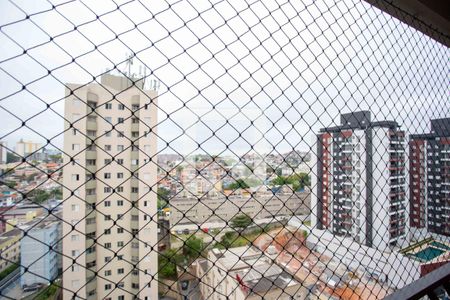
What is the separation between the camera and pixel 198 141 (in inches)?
22.7

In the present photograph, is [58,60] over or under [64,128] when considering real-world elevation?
over

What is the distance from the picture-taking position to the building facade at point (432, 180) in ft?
6.17

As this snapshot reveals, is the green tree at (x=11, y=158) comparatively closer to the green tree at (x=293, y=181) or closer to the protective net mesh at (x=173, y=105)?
the protective net mesh at (x=173, y=105)

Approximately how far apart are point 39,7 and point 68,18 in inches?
1.7

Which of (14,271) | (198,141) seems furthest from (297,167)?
(14,271)

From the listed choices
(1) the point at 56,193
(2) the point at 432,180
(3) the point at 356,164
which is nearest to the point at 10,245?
(1) the point at 56,193

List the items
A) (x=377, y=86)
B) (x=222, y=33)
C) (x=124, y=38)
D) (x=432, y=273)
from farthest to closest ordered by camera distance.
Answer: (x=377, y=86) → (x=432, y=273) → (x=222, y=33) → (x=124, y=38)

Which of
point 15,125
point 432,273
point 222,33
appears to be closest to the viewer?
point 15,125

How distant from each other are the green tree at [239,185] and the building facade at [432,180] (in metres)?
1.27

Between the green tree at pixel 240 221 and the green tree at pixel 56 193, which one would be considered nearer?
the green tree at pixel 56 193

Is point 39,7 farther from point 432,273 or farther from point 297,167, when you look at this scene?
point 432,273

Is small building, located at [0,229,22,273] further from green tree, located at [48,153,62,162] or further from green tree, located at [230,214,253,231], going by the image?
green tree, located at [230,214,253,231]

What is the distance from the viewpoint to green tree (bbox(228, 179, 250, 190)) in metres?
0.83

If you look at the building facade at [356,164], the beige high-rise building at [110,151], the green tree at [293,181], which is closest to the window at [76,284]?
the beige high-rise building at [110,151]
